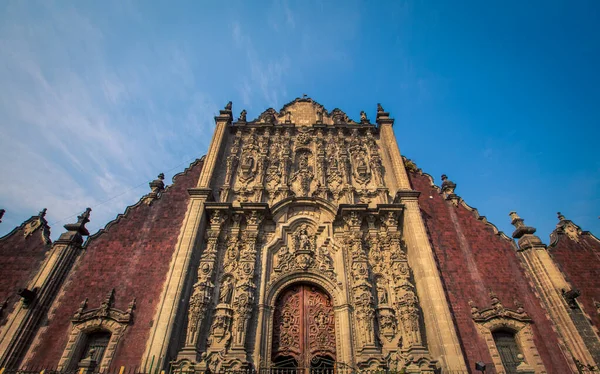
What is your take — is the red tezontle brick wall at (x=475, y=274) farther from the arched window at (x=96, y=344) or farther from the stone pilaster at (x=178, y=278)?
the arched window at (x=96, y=344)

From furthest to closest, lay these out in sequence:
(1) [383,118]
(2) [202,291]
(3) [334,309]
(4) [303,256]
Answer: (1) [383,118]
(4) [303,256]
(3) [334,309]
(2) [202,291]

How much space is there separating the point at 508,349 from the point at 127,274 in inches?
543

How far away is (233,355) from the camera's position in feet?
32.5

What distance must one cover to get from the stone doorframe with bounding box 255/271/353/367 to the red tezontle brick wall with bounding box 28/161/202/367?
3764mm

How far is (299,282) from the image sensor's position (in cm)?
1226

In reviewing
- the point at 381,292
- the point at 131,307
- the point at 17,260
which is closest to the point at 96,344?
the point at 131,307

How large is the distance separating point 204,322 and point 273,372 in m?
2.78

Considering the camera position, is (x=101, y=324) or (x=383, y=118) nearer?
(x=101, y=324)

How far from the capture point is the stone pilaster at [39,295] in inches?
392

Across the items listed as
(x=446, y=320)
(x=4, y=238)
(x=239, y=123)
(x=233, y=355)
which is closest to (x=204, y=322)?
(x=233, y=355)

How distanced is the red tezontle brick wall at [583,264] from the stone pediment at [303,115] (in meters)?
11.1

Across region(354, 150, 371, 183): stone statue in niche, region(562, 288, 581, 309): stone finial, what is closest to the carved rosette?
region(354, 150, 371, 183): stone statue in niche

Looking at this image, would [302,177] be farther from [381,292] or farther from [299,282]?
[381,292]

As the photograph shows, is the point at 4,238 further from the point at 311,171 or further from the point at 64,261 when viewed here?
the point at 311,171
